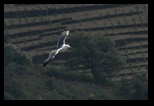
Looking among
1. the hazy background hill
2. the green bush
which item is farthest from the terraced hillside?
the green bush

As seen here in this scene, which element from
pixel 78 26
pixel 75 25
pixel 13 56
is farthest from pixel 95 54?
pixel 78 26

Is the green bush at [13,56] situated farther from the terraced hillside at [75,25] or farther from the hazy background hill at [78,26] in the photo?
the terraced hillside at [75,25]

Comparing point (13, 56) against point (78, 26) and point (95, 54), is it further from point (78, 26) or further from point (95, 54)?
point (78, 26)

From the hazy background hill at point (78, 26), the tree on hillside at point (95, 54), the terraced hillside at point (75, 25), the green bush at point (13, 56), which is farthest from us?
the terraced hillside at point (75, 25)

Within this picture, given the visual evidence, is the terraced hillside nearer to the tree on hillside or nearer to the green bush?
the tree on hillside

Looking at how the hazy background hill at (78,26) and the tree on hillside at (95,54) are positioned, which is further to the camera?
the hazy background hill at (78,26)

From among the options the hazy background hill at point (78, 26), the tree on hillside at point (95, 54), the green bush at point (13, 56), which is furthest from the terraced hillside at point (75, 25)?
the green bush at point (13, 56)
